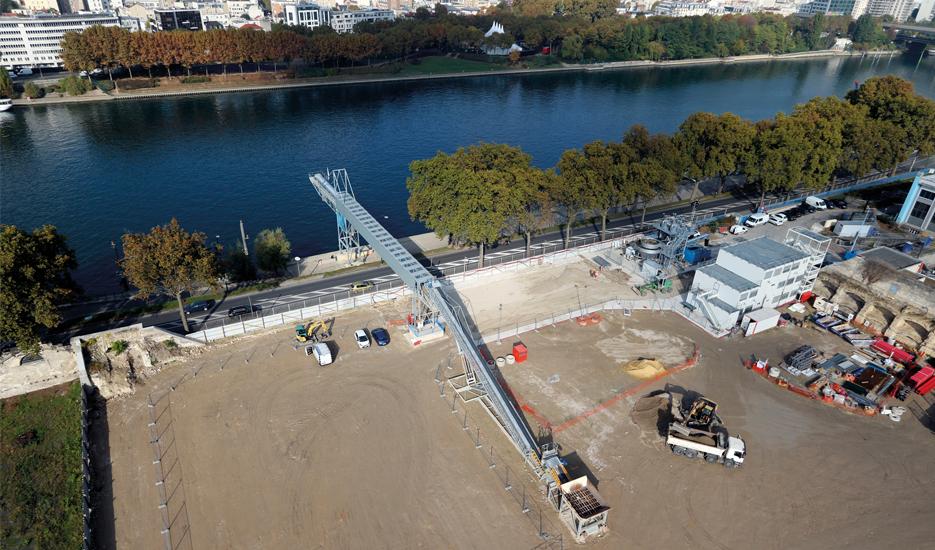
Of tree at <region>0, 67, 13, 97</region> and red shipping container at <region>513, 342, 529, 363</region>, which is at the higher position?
tree at <region>0, 67, 13, 97</region>

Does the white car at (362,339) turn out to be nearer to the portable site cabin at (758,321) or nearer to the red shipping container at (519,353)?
the red shipping container at (519,353)

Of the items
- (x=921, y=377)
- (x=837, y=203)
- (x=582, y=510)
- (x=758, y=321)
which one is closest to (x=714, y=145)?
(x=837, y=203)

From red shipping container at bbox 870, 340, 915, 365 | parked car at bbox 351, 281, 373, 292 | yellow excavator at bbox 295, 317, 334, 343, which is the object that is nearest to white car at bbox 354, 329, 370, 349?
yellow excavator at bbox 295, 317, 334, 343

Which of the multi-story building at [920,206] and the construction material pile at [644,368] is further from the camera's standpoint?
the multi-story building at [920,206]

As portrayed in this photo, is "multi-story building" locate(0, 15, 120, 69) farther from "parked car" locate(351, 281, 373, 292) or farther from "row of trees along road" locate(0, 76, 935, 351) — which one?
"parked car" locate(351, 281, 373, 292)

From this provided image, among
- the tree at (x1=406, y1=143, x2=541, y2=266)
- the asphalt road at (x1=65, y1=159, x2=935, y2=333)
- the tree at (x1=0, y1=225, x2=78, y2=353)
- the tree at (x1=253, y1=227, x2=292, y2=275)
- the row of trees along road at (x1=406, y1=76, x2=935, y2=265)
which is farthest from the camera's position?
the row of trees along road at (x1=406, y1=76, x2=935, y2=265)

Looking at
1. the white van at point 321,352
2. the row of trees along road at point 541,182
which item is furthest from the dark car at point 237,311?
the white van at point 321,352
